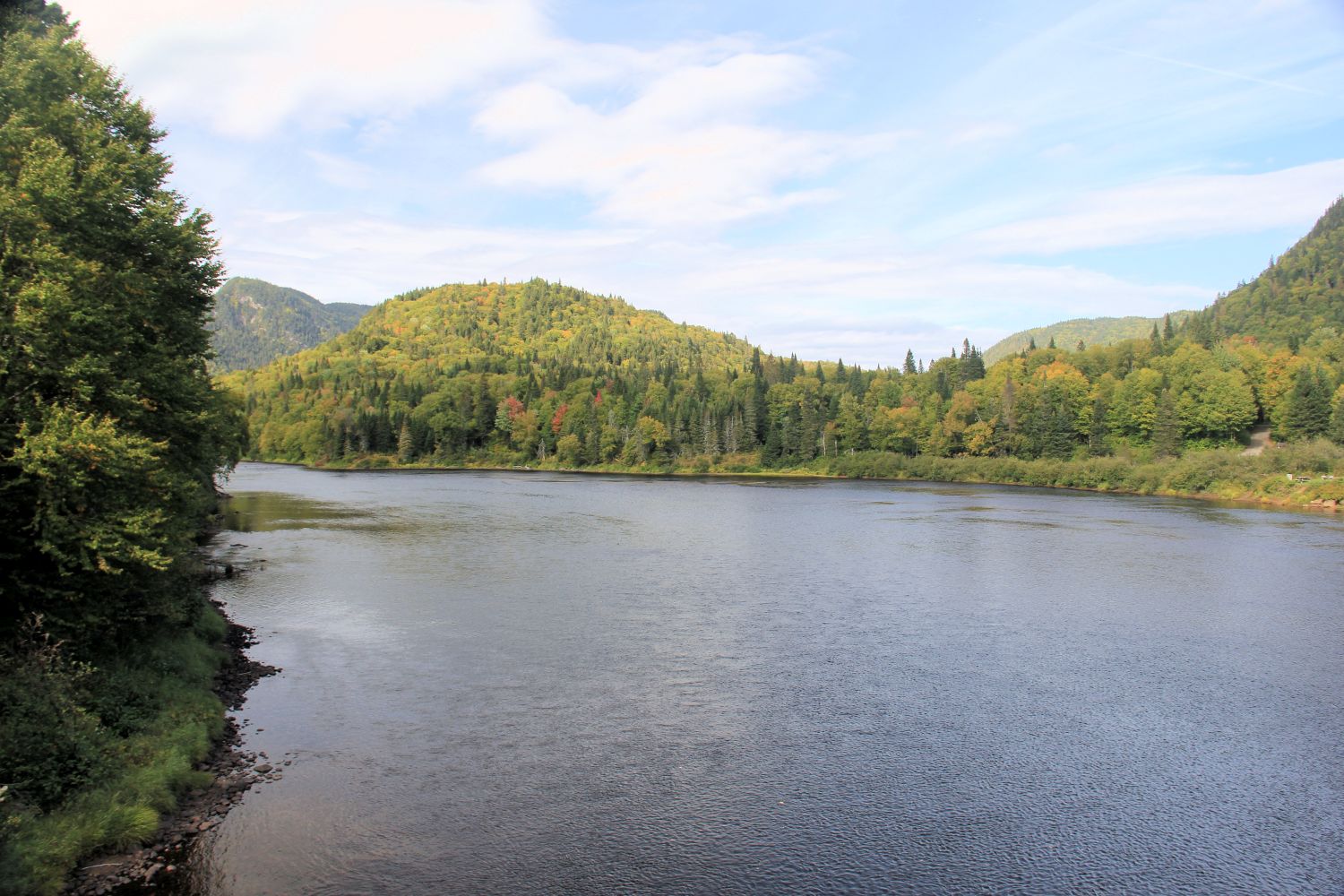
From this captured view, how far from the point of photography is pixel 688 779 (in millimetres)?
16219

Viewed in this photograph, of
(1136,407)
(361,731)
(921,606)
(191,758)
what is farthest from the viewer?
(1136,407)

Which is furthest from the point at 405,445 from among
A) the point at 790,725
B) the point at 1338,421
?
the point at 790,725

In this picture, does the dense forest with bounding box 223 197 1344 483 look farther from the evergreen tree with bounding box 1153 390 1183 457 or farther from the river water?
the river water

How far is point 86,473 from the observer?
51.6 feet

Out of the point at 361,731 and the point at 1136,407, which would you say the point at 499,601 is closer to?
the point at 361,731

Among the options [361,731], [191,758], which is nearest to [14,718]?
[191,758]

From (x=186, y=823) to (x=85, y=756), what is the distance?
205cm

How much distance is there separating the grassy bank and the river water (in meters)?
1.40

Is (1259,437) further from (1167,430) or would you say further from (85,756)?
(85,756)

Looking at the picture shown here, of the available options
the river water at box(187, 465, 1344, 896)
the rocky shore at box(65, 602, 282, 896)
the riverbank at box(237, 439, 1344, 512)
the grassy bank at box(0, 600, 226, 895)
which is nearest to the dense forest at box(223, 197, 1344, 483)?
the riverbank at box(237, 439, 1344, 512)

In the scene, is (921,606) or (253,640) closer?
(253,640)

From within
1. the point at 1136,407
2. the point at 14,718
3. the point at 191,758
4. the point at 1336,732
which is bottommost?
the point at 1336,732

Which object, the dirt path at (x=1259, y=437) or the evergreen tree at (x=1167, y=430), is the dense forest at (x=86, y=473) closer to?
the evergreen tree at (x=1167, y=430)

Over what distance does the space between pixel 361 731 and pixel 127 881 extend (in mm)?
6650
